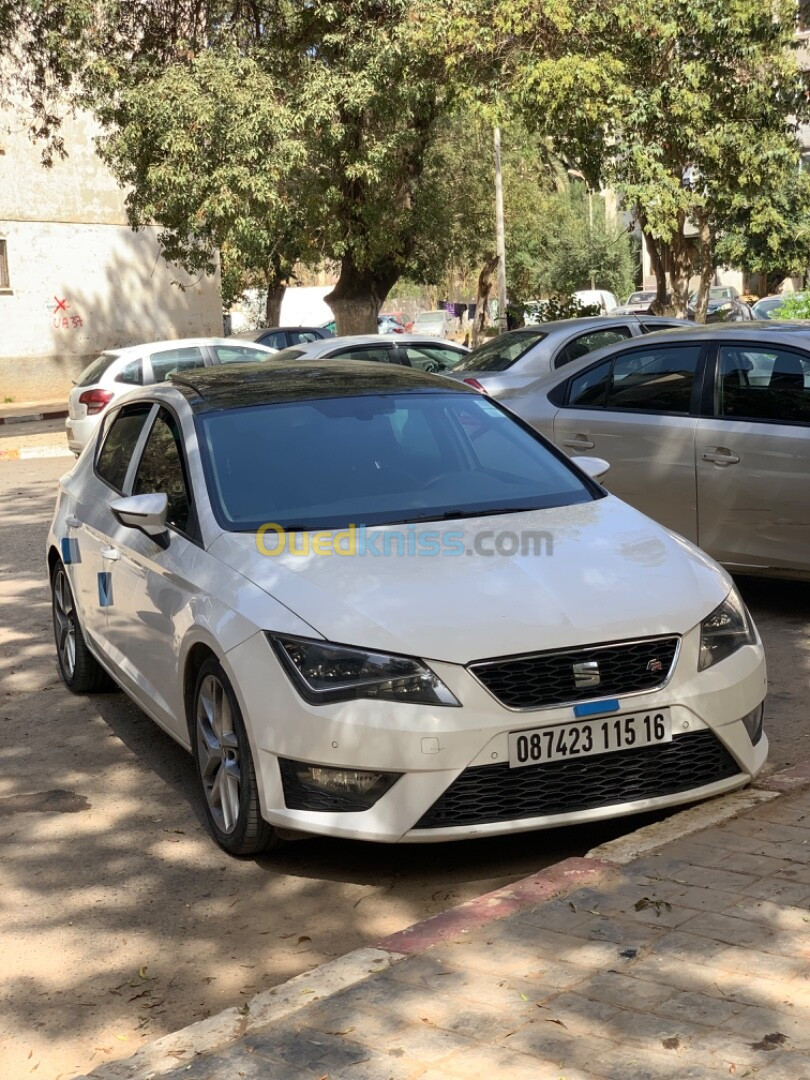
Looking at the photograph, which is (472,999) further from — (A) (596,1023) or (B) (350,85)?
(B) (350,85)

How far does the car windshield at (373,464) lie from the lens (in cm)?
531

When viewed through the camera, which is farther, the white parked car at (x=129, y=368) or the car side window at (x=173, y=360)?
the car side window at (x=173, y=360)

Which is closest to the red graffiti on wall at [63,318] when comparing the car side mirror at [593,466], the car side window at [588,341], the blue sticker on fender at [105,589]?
the car side window at [588,341]

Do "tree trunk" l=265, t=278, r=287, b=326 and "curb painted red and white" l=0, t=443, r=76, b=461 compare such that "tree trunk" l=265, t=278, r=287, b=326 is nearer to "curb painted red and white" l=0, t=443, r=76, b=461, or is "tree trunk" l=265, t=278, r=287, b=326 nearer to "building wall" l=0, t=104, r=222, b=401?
"building wall" l=0, t=104, r=222, b=401

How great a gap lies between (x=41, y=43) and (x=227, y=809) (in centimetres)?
1900

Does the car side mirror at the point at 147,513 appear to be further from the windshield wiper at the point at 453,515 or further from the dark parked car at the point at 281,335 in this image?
the dark parked car at the point at 281,335

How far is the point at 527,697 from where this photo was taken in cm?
436

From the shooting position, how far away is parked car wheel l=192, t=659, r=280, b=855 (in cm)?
466

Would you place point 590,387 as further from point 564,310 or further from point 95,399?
point 564,310

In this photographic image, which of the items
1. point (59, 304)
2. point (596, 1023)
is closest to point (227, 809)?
point (596, 1023)

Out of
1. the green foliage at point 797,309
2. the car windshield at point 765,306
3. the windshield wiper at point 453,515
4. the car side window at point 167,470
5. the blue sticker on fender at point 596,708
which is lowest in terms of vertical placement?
the car windshield at point 765,306

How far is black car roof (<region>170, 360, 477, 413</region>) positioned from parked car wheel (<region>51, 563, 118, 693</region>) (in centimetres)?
136

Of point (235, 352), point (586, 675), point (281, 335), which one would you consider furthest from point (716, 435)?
point (281, 335)

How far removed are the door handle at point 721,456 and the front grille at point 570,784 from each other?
3.50 metres
